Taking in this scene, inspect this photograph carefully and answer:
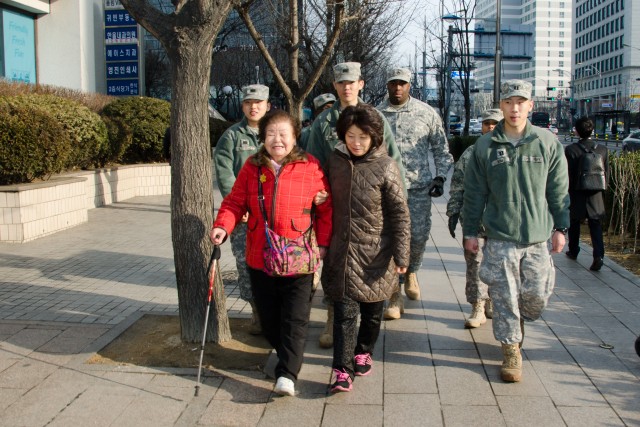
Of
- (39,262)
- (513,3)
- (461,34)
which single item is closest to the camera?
(39,262)

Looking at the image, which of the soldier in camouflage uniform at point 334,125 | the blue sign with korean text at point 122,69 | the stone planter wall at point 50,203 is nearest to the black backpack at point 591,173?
the soldier in camouflage uniform at point 334,125

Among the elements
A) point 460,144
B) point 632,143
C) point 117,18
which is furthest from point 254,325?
point 632,143

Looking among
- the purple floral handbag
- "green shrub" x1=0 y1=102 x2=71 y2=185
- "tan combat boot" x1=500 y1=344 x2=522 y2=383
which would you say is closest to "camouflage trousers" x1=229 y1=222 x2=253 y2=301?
the purple floral handbag

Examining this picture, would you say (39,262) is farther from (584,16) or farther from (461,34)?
(584,16)

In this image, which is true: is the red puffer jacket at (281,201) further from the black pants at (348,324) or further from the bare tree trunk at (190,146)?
the bare tree trunk at (190,146)

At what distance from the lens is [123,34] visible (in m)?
18.9

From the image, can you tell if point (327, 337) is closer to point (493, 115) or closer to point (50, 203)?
point (493, 115)

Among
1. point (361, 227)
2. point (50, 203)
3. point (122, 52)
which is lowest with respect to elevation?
point (50, 203)

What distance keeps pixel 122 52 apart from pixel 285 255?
53.9ft

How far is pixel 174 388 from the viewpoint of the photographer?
14.8 feet

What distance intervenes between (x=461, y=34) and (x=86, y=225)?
21929 millimetres

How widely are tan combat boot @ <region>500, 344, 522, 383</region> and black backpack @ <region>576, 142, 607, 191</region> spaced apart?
13.7ft

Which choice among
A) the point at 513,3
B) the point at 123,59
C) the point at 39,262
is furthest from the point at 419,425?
the point at 513,3

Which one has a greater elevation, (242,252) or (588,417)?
(242,252)
